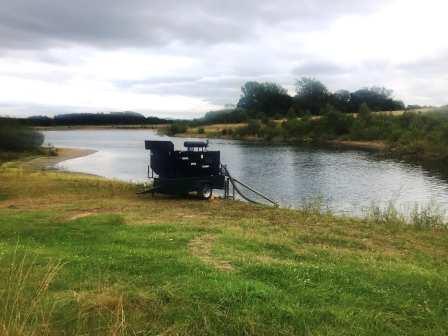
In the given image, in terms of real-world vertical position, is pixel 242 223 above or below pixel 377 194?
above

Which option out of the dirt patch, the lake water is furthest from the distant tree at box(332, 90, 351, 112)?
the dirt patch

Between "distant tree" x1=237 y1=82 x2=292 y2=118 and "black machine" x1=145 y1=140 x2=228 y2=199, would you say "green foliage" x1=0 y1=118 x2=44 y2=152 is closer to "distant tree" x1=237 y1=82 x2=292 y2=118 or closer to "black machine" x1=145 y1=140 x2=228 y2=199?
"black machine" x1=145 y1=140 x2=228 y2=199

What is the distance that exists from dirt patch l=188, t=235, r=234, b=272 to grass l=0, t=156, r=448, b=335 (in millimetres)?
40

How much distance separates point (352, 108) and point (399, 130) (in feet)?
213

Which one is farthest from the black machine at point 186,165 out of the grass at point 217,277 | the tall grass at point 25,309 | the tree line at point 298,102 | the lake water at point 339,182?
the tree line at point 298,102

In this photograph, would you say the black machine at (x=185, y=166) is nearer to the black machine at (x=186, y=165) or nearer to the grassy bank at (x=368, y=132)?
the black machine at (x=186, y=165)

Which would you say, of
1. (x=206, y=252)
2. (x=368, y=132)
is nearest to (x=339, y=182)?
(x=206, y=252)

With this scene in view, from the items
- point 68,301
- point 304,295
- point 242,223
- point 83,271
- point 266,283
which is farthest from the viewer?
point 242,223

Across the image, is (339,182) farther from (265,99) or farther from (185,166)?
(265,99)

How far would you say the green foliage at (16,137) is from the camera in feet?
209

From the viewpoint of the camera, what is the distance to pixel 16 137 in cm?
6556

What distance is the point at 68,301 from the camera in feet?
20.6

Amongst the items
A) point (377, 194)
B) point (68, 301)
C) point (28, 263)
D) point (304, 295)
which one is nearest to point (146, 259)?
point (28, 263)

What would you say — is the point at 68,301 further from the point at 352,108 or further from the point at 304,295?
the point at 352,108
